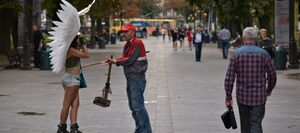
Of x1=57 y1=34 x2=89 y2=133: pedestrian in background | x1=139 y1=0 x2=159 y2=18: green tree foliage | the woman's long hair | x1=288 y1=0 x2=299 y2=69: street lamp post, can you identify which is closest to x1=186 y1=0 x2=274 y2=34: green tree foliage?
x1=288 y1=0 x2=299 y2=69: street lamp post

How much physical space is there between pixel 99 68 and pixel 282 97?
13313 millimetres

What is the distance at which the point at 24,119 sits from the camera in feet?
44.2

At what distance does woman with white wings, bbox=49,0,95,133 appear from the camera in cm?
1081

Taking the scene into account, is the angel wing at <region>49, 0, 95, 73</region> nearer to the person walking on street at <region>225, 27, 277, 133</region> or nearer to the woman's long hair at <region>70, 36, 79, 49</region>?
the woman's long hair at <region>70, 36, 79, 49</region>

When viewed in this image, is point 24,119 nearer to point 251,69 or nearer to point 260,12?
point 251,69

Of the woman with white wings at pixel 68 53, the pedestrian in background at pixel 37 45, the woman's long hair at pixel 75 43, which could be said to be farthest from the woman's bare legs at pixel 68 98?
the pedestrian in background at pixel 37 45

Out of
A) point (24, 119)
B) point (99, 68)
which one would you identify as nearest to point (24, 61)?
point (99, 68)

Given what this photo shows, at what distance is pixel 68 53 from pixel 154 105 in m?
4.51

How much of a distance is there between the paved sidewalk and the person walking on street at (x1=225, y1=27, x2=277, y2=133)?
2.88 m

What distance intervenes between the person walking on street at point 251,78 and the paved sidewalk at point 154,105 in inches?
113

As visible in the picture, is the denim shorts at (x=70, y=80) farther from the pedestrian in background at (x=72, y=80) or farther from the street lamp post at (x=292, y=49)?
the street lamp post at (x=292, y=49)

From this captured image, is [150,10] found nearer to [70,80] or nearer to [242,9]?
[242,9]

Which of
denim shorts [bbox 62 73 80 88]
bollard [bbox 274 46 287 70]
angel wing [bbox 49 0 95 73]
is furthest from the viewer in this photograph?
bollard [bbox 274 46 287 70]

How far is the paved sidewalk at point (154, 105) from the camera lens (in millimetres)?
12297
